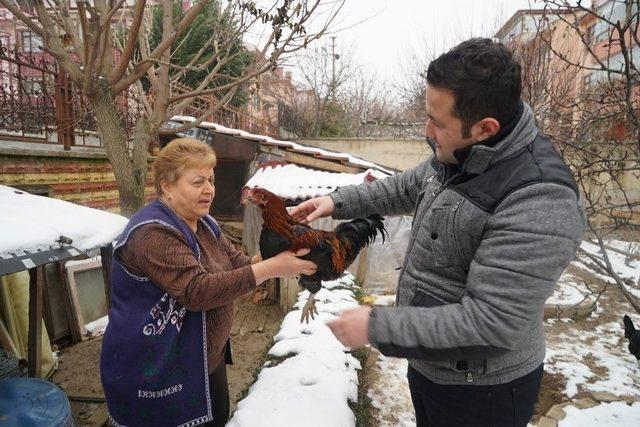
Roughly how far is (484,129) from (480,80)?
16 centimetres

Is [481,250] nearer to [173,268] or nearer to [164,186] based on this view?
[173,268]

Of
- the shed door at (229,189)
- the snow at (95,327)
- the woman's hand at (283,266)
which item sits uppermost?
the woman's hand at (283,266)

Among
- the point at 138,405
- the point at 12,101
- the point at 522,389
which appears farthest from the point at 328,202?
the point at 12,101

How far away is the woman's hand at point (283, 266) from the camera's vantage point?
201cm

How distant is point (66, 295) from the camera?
5230mm

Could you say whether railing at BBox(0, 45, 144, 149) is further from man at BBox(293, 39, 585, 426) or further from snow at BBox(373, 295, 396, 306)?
snow at BBox(373, 295, 396, 306)

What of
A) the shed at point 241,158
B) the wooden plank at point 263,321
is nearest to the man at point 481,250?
the wooden plank at point 263,321

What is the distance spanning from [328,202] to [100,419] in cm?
333

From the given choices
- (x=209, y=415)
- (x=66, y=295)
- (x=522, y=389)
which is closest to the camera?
(x=522, y=389)

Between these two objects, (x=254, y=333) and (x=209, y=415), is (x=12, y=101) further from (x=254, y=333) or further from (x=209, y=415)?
(x=209, y=415)

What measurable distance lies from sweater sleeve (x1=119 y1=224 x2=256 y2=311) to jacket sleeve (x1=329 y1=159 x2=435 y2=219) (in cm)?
74

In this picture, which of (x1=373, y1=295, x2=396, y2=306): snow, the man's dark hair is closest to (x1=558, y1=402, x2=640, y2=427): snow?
the man's dark hair

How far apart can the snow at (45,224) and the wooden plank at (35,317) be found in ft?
1.80

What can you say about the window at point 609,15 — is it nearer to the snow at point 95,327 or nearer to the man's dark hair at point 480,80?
the man's dark hair at point 480,80
